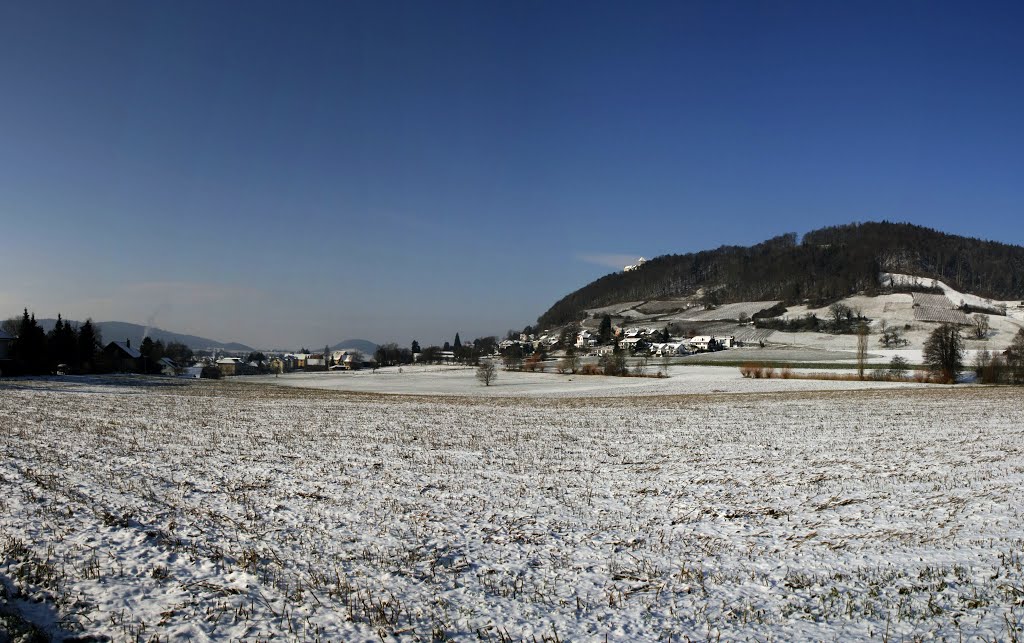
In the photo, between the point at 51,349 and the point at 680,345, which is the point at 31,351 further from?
the point at 680,345

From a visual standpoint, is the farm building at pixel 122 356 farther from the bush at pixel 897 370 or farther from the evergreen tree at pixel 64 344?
the bush at pixel 897 370

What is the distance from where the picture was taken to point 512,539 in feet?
33.4

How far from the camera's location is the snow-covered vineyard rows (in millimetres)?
7113

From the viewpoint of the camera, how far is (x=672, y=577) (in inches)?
337

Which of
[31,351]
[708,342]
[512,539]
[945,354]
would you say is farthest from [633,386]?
[708,342]

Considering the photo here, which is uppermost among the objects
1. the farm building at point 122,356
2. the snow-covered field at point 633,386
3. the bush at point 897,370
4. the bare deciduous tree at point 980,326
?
the bare deciduous tree at point 980,326

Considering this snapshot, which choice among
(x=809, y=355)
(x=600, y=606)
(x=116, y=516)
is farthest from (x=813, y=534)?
(x=809, y=355)

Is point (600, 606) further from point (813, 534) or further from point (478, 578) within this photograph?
point (813, 534)

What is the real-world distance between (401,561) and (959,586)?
7.92 metres

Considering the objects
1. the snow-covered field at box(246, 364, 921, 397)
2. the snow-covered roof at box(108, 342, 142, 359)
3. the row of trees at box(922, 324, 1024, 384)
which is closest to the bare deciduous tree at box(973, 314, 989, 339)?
the row of trees at box(922, 324, 1024, 384)

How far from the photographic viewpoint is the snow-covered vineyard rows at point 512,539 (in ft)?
23.3

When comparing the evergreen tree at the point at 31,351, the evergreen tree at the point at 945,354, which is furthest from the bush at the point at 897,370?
the evergreen tree at the point at 31,351

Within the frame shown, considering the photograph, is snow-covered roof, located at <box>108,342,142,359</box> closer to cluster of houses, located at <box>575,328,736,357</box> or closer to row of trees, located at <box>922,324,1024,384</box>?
cluster of houses, located at <box>575,328,736,357</box>

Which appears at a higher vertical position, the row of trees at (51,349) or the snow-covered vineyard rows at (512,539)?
the row of trees at (51,349)
